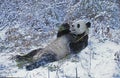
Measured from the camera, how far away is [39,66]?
738 centimetres

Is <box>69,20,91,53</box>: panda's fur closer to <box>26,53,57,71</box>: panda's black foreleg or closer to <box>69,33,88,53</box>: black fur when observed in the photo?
<box>69,33,88,53</box>: black fur

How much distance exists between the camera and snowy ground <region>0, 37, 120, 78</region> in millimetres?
6875

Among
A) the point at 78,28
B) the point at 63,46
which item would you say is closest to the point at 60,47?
the point at 63,46

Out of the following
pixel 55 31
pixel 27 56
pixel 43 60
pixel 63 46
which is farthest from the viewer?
pixel 55 31

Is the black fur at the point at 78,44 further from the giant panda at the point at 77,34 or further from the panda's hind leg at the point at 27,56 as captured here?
the panda's hind leg at the point at 27,56

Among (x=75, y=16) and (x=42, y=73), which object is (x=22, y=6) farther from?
(x=42, y=73)

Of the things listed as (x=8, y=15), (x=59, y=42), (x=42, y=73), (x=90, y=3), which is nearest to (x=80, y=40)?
(x=59, y=42)

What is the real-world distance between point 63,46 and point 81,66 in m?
1.00

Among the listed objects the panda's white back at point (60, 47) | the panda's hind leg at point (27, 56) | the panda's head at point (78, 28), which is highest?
the panda's head at point (78, 28)

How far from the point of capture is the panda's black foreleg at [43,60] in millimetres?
7205

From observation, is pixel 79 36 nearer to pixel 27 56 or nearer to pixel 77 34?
pixel 77 34

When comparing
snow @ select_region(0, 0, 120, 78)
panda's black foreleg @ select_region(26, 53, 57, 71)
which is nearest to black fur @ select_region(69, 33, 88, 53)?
snow @ select_region(0, 0, 120, 78)

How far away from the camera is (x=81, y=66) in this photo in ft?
24.2

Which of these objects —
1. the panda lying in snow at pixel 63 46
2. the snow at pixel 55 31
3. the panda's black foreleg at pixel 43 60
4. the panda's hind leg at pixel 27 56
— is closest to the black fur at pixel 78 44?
the panda lying in snow at pixel 63 46
